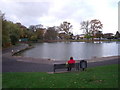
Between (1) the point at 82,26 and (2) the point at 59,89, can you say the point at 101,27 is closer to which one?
(1) the point at 82,26

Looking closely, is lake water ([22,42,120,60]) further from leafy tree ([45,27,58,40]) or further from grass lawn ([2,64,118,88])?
leafy tree ([45,27,58,40])

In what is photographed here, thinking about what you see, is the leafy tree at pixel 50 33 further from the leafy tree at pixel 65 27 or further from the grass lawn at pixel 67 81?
the grass lawn at pixel 67 81

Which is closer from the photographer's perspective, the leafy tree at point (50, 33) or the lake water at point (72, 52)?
the lake water at point (72, 52)

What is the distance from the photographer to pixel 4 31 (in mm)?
34281

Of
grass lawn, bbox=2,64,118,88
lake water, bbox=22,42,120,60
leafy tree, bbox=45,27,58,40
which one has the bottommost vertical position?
lake water, bbox=22,42,120,60

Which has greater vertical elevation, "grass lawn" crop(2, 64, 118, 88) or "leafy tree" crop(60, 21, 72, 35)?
"leafy tree" crop(60, 21, 72, 35)

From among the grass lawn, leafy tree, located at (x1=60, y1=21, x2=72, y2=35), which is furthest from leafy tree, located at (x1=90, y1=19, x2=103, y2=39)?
the grass lawn

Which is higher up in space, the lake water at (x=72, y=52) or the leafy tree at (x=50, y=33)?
the leafy tree at (x=50, y=33)

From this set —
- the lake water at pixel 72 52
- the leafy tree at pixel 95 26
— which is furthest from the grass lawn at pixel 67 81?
the leafy tree at pixel 95 26

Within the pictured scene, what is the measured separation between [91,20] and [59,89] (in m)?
94.1

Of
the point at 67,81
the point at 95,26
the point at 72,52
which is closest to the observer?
the point at 67,81

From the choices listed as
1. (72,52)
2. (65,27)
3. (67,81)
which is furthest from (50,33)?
(67,81)

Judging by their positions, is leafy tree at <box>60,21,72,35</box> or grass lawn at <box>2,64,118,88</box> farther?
leafy tree at <box>60,21,72,35</box>

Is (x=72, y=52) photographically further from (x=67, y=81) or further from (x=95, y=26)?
(x=95, y=26)
